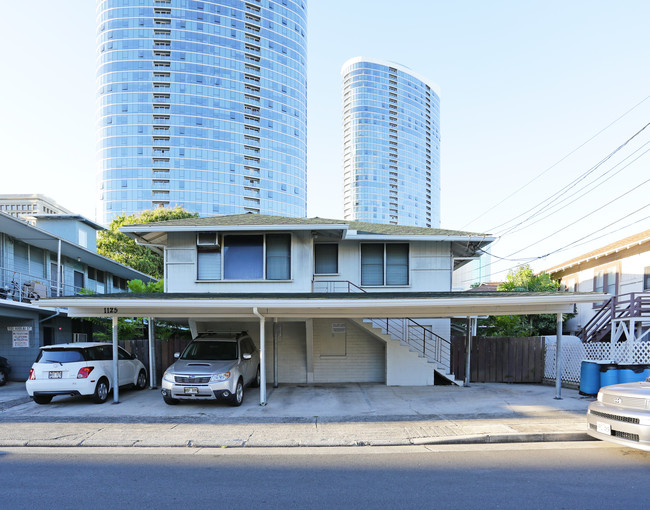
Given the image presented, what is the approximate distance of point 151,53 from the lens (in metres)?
81.6

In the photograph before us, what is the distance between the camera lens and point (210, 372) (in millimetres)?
9883

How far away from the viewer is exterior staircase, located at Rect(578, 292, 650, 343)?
1326 cm

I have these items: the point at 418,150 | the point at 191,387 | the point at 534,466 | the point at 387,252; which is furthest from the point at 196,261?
the point at 418,150

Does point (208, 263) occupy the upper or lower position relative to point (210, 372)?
upper

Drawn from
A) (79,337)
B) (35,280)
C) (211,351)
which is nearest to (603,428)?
(211,351)

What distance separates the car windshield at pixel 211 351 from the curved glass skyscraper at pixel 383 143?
128 metres

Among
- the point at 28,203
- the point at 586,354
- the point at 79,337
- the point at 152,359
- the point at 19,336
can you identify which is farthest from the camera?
the point at 28,203

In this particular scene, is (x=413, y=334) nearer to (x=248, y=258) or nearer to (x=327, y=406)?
(x=327, y=406)

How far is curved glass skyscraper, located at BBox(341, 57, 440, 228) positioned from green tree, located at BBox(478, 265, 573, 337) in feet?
381

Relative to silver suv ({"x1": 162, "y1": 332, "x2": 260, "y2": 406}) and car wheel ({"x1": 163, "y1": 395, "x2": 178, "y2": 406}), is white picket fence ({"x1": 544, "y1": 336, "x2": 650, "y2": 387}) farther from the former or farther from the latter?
car wheel ({"x1": 163, "y1": 395, "x2": 178, "y2": 406})

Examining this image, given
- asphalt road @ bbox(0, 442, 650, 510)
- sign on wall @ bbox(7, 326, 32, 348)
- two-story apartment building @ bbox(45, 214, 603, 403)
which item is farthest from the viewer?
sign on wall @ bbox(7, 326, 32, 348)

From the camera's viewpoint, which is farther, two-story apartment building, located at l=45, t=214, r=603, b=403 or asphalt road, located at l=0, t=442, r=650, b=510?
two-story apartment building, located at l=45, t=214, r=603, b=403

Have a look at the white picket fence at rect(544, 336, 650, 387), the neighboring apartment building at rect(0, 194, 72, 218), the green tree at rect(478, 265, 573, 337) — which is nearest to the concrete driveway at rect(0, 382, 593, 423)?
the white picket fence at rect(544, 336, 650, 387)

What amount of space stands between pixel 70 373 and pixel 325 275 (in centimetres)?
774
